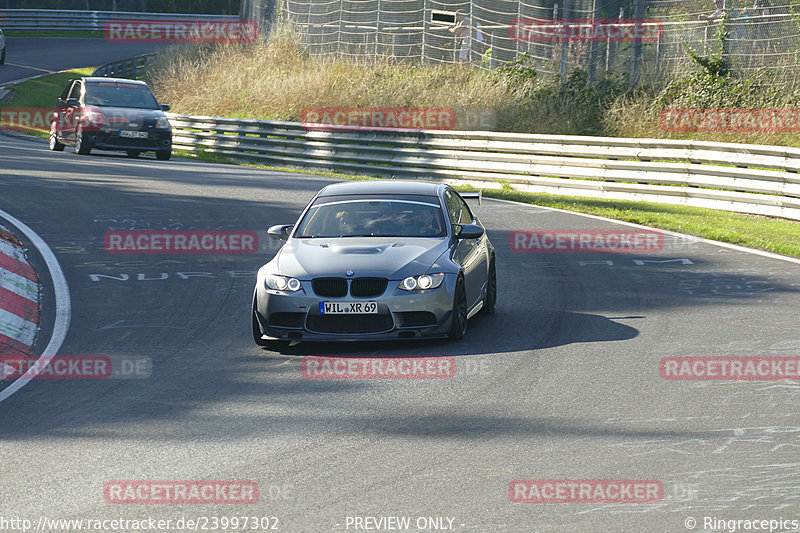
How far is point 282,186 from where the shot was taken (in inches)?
862

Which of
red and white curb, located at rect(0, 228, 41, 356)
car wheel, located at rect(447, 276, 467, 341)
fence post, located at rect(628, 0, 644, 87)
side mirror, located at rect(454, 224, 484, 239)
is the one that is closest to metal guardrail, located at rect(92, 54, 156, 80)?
fence post, located at rect(628, 0, 644, 87)

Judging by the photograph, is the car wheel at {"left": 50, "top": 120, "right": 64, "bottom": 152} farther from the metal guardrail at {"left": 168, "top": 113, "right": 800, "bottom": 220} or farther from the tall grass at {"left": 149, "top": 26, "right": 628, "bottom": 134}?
the tall grass at {"left": 149, "top": 26, "right": 628, "bottom": 134}

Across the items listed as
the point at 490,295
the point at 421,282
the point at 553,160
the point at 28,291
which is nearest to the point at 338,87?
the point at 553,160

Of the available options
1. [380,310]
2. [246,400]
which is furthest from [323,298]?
[246,400]

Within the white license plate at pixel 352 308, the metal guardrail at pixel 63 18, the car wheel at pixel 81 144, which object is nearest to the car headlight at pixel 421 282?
the white license plate at pixel 352 308

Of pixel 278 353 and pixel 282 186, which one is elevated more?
pixel 278 353

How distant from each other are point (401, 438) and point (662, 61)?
2239 centimetres

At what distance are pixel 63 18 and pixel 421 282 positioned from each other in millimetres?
60392

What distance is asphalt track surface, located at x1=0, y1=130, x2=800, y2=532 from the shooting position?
5.95m

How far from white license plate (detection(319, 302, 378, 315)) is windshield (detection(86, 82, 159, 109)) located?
1877cm

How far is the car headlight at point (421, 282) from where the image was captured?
9.78 meters

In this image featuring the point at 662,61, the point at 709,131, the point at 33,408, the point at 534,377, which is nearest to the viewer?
the point at 33,408

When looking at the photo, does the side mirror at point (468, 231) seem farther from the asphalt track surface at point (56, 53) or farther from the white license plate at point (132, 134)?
the asphalt track surface at point (56, 53)

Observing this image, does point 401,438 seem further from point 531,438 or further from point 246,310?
point 246,310
